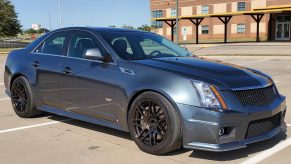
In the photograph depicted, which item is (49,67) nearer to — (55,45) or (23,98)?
(55,45)

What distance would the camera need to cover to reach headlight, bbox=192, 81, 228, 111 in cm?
442

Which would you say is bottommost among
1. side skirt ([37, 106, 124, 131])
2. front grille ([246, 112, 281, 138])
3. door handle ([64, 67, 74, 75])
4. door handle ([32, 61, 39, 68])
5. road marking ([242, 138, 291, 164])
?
road marking ([242, 138, 291, 164])

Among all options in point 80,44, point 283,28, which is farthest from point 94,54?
point 283,28

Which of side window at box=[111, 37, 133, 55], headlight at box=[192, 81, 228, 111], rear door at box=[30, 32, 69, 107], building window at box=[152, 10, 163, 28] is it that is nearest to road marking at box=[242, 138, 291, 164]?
headlight at box=[192, 81, 228, 111]

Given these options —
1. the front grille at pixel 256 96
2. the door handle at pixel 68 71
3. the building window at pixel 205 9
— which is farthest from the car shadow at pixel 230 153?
the building window at pixel 205 9

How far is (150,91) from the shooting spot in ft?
15.9

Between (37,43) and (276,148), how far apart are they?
424 cm

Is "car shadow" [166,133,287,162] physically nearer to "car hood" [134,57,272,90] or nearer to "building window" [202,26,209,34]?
"car hood" [134,57,272,90]

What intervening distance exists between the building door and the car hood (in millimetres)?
51117

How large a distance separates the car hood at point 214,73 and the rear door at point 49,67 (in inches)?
62.6

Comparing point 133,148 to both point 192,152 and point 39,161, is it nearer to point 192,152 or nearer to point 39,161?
point 192,152

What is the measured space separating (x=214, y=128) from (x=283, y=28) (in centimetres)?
5274

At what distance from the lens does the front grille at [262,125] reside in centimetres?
464

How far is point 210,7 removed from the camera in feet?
230
